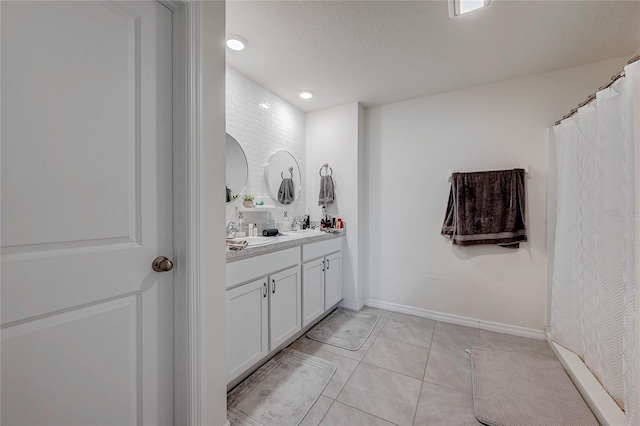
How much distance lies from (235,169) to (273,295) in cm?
114

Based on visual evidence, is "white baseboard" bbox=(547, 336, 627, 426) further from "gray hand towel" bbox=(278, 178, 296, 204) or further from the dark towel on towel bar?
"gray hand towel" bbox=(278, 178, 296, 204)

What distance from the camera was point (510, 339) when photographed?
2361mm

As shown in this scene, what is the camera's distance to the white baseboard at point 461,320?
7.86 ft

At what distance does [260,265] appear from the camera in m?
1.79

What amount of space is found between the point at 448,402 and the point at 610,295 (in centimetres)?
109

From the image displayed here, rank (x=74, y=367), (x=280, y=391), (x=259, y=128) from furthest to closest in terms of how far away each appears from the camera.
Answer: (x=259, y=128), (x=280, y=391), (x=74, y=367)

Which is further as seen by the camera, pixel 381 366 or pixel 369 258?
pixel 369 258

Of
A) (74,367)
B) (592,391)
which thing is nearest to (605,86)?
(592,391)

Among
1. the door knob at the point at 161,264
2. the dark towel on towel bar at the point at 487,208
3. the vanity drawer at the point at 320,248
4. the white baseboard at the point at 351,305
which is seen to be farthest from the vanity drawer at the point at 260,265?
the dark towel on towel bar at the point at 487,208

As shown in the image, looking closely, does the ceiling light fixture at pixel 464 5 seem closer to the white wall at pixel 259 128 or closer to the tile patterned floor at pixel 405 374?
the white wall at pixel 259 128

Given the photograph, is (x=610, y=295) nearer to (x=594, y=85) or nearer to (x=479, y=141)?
(x=479, y=141)

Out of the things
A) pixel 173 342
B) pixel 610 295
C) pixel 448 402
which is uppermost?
pixel 610 295

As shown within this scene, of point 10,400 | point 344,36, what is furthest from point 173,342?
point 344,36

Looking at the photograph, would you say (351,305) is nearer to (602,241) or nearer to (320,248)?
(320,248)
